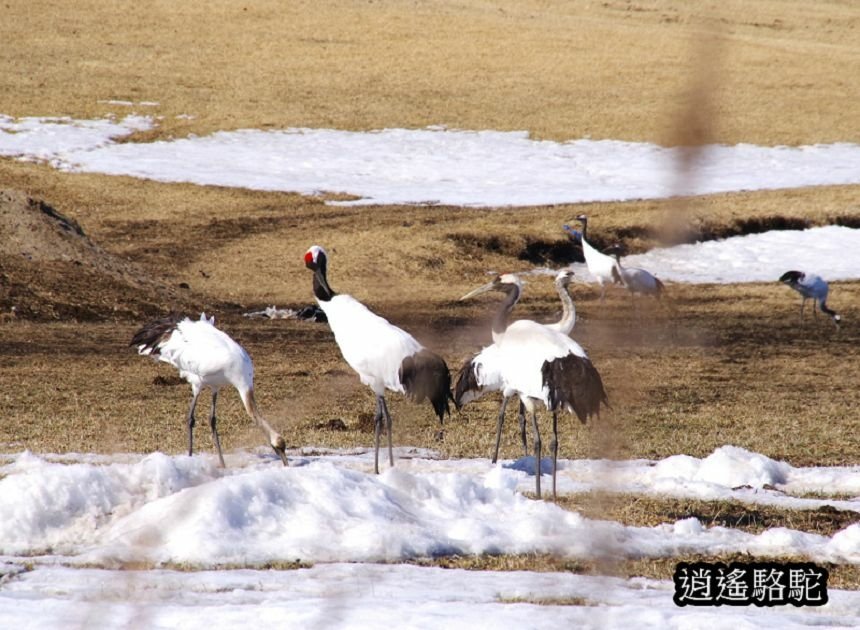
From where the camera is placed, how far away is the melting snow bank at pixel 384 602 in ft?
17.9

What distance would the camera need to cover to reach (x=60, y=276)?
24641 mm

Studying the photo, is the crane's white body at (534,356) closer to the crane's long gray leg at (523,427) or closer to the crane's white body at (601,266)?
the crane's long gray leg at (523,427)

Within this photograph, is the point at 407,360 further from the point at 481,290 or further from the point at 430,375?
the point at 481,290

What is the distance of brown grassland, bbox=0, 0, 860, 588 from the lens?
1002 centimetres

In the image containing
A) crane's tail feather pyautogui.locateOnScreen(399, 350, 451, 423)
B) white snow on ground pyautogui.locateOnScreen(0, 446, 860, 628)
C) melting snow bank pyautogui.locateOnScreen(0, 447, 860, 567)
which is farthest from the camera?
crane's tail feather pyautogui.locateOnScreen(399, 350, 451, 423)

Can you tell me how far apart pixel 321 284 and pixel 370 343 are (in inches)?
28.0

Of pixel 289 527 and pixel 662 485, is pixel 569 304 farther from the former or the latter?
pixel 289 527

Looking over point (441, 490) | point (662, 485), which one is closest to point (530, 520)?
point (441, 490)

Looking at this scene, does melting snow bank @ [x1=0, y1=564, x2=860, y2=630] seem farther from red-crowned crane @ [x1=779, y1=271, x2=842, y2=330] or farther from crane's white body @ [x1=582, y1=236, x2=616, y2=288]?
red-crowned crane @ [x1=779, y1=271, x2=842, y2=330]

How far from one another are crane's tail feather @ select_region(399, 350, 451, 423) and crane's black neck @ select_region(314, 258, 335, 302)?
3.23ft

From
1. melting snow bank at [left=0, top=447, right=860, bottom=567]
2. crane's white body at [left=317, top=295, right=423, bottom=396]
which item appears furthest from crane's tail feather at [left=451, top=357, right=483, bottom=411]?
melting snow bank at [left=0, top=447, right=860, bottom=567]

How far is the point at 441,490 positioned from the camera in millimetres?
8656

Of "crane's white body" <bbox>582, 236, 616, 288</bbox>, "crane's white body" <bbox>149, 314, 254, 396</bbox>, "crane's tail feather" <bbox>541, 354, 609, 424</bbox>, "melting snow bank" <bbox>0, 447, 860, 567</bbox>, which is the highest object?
"crane's white body" <bbox>582, 236, 616, 288</bbox>

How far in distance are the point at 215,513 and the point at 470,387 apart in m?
5.60
